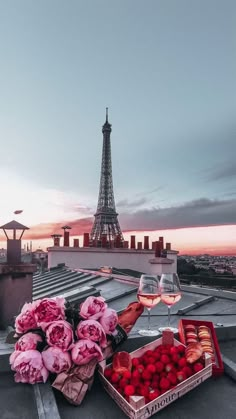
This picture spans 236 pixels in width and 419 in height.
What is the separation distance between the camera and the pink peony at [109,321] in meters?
2.24

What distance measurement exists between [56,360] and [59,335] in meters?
0.14

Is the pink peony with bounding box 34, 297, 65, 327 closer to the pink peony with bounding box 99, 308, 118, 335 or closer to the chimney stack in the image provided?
the pink peony with bounding box 99, 308, 118, 335

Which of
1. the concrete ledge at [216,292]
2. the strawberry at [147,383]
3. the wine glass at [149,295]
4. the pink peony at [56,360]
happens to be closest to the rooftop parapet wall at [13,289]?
the wine glass at [149,295]

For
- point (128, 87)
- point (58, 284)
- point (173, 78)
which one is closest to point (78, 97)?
point (128, 87)

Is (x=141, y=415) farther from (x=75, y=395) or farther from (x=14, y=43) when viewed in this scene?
(x=14, y=43)

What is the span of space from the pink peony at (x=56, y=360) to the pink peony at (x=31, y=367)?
0.12 ft

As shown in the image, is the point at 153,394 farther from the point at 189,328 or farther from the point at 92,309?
the point at 189,328

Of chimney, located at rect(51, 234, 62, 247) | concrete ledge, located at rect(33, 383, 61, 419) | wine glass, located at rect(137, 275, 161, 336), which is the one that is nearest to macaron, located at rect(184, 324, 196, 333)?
wine glass, located at rect(137, 275, 161, 336)

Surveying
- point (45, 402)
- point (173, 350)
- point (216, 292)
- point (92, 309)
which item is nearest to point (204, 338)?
point (173, 350)

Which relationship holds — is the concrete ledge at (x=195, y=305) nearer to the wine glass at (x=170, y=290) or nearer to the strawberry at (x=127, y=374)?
the wine glass at (x=170, y=290)

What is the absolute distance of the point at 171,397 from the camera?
6.54 ft

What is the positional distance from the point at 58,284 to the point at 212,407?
12.0 metres

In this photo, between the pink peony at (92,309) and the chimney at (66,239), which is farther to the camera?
the chimney at (66,239)

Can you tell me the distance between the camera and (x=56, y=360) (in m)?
2.04
